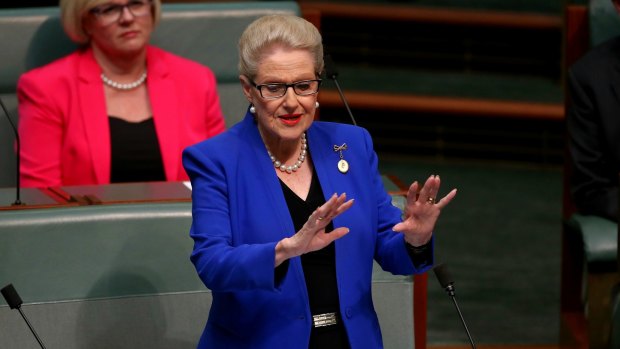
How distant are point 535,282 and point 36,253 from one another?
1.61 metres

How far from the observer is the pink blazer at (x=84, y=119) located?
2.35m

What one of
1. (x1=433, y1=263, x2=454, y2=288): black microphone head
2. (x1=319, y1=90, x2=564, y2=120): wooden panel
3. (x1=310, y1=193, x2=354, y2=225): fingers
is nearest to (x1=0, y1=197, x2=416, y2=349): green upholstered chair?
(x1=433, y1=263, x2=454, y2=288): black microphone head

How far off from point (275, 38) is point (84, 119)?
38.2 inches

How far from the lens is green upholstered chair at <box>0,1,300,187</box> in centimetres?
252

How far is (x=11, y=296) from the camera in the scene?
158 centimetres

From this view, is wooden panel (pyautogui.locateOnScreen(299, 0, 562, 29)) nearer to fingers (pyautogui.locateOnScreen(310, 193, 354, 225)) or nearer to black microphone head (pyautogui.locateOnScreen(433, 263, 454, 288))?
black microphone head (pyautogui.locateOnScreen(433, 263, 454, 288))

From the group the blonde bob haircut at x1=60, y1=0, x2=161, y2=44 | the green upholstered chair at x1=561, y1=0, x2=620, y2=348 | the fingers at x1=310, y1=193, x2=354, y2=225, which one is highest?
the fingers at x1=310, y1=193, x2=354, y2=225

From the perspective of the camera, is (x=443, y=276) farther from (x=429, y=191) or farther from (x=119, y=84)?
(x=119, y=84)

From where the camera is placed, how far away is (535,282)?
3.06m

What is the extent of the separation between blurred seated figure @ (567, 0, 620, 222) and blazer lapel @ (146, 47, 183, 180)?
722 millimetres

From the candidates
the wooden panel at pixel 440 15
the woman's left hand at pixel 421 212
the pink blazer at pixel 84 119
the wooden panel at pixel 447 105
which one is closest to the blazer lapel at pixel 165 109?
the pink blazer at pixel 84 119

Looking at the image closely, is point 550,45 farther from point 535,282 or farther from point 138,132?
point 138,132

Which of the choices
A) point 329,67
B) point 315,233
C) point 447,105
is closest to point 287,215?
point 315,233

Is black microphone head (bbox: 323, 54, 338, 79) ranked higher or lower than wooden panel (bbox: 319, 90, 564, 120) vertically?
higher
